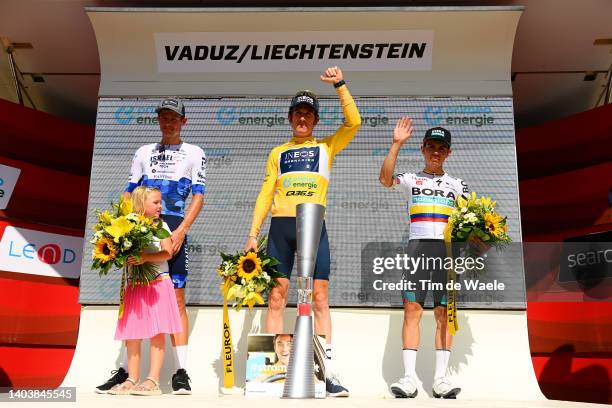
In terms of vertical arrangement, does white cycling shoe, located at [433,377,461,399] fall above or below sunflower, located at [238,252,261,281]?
below

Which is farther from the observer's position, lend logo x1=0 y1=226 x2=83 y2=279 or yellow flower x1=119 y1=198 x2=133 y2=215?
lend logo x1=0 y1=226 x2=83 y2=279

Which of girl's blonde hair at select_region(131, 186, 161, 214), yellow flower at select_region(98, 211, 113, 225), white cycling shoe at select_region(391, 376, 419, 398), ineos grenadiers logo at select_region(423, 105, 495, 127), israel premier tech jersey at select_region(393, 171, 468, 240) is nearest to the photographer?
yellow flower at select_region(98, 211, 113, 225)

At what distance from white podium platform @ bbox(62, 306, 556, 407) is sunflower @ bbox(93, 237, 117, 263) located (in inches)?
50.0

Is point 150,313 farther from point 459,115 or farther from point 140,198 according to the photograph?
point 459,115

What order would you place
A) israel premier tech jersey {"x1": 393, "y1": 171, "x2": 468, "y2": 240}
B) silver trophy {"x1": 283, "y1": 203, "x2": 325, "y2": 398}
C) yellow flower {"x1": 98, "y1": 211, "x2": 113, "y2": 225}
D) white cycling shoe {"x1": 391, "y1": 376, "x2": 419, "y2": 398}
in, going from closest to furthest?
silver trophy {"x1": 283, "y1": 203, "x2": 325, "y2": 398} < yellow flower {"x1": 98, "y1": 211, "x2": 113, "y2": 225} < white cycling shoe {"x1": 391, "y1": 376, "x2": 419, "y2": 398} < israel premier tech jersey {"x1": 393, "y1": 171, "x2": 468, "y2": 240}

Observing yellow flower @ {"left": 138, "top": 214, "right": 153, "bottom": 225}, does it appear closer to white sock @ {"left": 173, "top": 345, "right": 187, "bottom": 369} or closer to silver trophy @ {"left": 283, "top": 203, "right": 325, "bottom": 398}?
white sock @ {"left": 173, "top": 345, "right": 187, "bottom": 369}

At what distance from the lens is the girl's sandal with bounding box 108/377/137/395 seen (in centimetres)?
342

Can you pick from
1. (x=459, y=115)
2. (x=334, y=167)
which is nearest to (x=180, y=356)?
(x=334, y=167)

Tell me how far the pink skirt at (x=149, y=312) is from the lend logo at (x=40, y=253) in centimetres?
256

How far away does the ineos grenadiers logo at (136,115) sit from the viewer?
5246 mm

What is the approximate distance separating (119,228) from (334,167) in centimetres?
224

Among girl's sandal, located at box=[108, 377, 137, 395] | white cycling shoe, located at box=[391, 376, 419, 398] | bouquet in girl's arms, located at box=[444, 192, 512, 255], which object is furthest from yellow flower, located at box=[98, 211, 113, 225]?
bouquet in girl's arms, located at box=[444, 192, 512, 255]

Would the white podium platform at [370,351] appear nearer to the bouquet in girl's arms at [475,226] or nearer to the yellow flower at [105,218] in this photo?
the bouquet in girl's arms at [475,226]

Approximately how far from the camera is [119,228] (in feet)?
11.2
